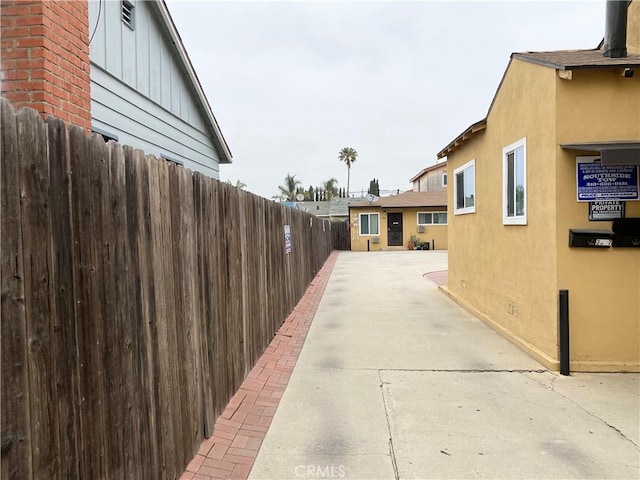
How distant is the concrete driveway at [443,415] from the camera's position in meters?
3.15

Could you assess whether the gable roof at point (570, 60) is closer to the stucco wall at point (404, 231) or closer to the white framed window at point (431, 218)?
the stucco wall at point (404, 231)

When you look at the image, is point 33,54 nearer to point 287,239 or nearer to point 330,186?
point 287,239

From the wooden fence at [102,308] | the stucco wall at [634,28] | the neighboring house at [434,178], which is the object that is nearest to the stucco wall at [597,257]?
the stucco wall at [634,28]

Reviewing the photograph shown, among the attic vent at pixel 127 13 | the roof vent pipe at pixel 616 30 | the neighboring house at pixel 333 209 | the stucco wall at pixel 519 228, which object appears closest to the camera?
the stucco wall at pixel 519 228

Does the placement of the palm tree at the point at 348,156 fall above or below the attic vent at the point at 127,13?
above

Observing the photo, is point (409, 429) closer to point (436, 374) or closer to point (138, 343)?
point (436, 374)

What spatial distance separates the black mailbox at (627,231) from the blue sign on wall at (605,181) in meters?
0.28

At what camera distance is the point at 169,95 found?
26.5 ft

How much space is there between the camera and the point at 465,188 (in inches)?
362

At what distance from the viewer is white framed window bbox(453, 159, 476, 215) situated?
8.51 metres

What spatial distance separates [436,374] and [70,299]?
4342 millimetres

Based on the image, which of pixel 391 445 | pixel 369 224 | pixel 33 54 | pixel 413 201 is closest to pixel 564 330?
pixel 391 445

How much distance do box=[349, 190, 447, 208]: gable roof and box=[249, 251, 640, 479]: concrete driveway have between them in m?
22.5

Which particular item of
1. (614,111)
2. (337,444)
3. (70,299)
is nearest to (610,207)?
(614,111)
